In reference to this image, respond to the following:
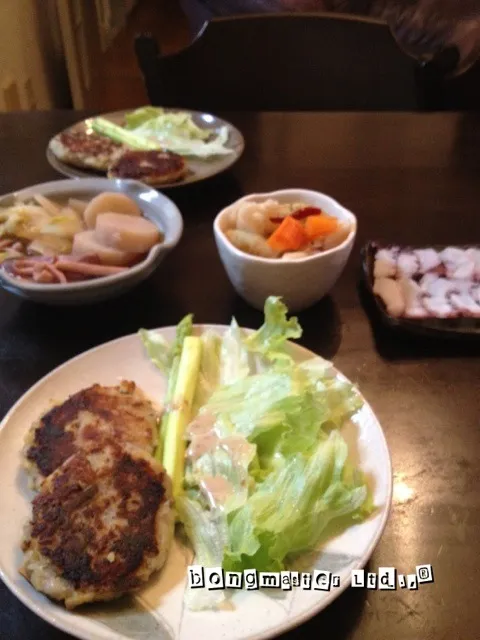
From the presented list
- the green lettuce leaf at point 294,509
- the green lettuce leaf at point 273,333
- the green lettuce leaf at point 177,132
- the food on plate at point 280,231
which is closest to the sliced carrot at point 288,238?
the food on plate at point 280,231

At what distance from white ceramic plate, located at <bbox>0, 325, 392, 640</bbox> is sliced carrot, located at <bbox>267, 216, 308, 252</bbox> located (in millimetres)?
289

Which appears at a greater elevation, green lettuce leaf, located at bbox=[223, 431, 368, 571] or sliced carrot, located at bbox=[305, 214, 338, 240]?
sliced carrot, located at bbox=[305, 214, 338, 240]

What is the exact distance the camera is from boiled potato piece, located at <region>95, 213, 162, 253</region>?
1001 millimetres

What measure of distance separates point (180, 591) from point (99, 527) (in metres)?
0.10

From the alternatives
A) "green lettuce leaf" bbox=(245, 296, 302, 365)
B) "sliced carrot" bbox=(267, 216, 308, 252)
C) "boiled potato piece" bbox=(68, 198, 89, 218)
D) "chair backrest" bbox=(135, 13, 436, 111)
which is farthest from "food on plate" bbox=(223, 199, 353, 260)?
"chair backrest" bbox=(135, 13, 436, 111)

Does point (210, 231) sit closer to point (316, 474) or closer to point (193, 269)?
point (193, 269)

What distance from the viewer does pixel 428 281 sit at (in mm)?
1028

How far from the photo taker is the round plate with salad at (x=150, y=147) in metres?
1.31

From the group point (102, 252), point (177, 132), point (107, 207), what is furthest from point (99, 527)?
point (177, 132)

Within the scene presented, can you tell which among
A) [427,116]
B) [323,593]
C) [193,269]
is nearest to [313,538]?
[323,593]

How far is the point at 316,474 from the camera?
2.27 ft

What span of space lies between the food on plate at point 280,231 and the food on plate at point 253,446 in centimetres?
11

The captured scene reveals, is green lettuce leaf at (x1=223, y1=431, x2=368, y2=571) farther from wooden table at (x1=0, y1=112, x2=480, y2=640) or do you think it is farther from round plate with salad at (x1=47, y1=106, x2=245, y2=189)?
round plate with salad at (x1=47, y1=106, x2=245, y2=189)

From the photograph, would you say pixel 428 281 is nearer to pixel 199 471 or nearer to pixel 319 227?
pixel 319 227
